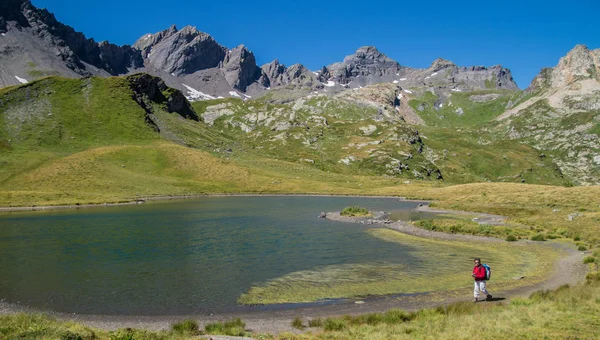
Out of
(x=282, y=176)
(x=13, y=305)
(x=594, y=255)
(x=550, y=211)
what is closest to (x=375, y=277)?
(x=594, y=255)

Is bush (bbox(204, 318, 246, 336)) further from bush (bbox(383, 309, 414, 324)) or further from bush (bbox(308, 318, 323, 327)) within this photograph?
bush (bbox(383, 309, 414, 324))

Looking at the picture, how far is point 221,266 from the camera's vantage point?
39.5m

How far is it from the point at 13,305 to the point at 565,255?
170 feet

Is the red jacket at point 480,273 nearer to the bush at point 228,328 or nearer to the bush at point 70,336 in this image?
the bush at point 228,328

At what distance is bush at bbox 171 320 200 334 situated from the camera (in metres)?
21.2

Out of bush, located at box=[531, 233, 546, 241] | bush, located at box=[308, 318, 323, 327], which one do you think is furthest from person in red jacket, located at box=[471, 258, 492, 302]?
bush, located at box=[531, 233, 546, 241]

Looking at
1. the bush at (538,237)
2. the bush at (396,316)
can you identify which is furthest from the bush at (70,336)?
the bush at (538,237)

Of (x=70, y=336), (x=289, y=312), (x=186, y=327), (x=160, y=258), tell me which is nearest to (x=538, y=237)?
(x=289, y=312)

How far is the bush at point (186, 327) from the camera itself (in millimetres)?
21197

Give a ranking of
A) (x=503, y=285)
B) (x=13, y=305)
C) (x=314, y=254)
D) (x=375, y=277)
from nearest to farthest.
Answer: (x=13, y=305) < (x=503, y=285) < (x=375, y=277) < (x=314, y=254)

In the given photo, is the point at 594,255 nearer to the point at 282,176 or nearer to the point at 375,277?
the point at 375,277

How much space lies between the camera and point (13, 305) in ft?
89.5

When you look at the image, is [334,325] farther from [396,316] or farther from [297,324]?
[396,316]

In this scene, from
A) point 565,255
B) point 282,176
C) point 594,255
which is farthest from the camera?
point 282,176
